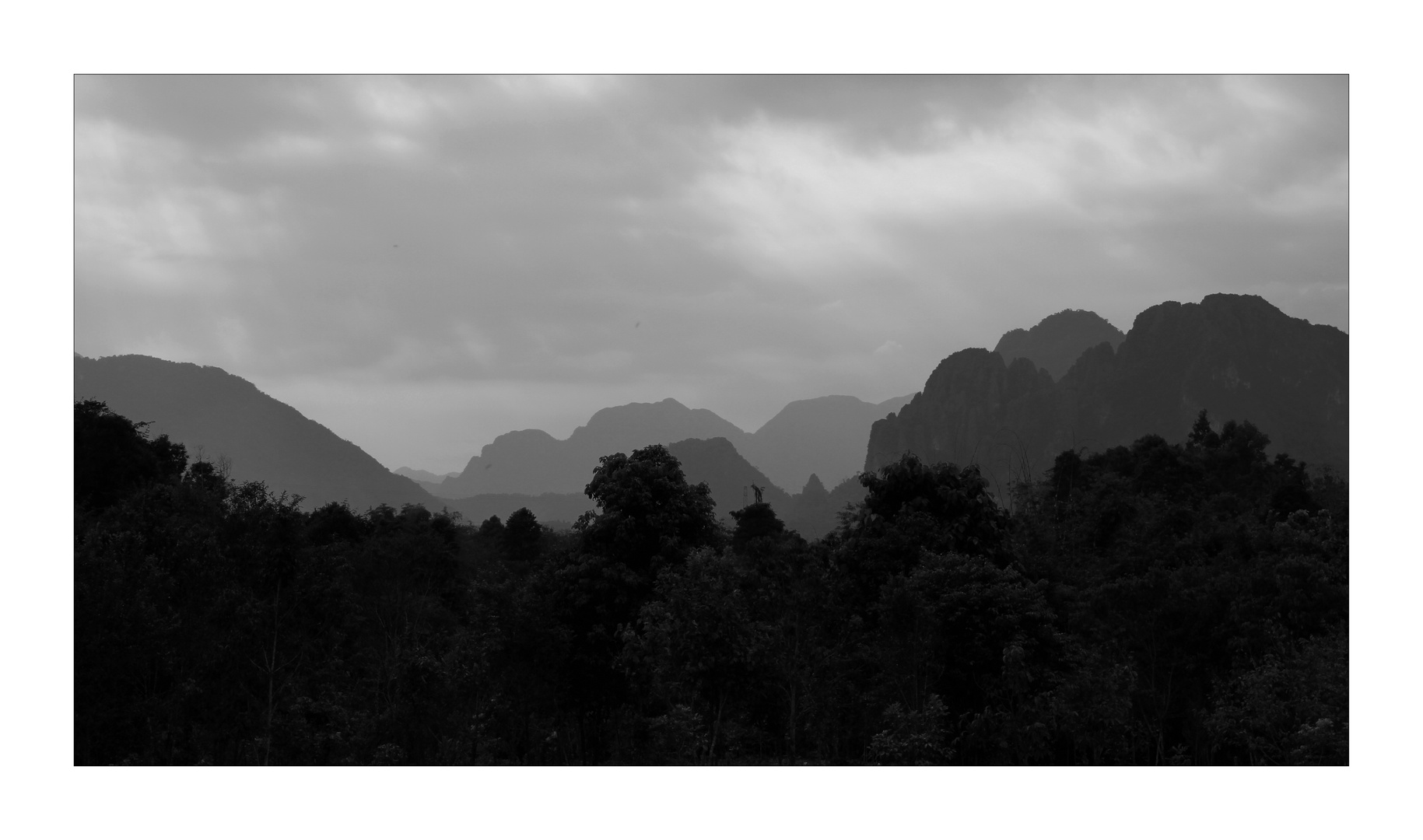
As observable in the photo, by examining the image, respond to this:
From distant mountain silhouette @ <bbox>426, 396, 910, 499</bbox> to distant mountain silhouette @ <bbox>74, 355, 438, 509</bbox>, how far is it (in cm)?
749

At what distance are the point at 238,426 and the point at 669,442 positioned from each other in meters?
30.3

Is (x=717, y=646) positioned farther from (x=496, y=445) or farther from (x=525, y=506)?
(x=525, y=506)

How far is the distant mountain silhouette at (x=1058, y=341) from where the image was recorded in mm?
163875

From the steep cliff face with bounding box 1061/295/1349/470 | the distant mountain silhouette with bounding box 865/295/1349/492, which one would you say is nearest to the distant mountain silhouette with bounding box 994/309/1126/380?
the distant mountain silhouette with bounding box 865/295/1349/492

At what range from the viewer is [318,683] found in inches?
864

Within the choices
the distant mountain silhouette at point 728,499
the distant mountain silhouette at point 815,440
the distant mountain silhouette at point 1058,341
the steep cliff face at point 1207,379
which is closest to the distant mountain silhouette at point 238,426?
the distant mountain silhouette at point 728,499

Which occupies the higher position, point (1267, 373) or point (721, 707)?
point (1267, 373)

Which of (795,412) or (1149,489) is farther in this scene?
(1149,489)

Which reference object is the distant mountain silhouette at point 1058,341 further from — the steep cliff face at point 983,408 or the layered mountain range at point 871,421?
the steep cliff face at point 983,408

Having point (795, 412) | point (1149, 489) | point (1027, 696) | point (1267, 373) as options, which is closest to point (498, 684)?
point (1027, 696)

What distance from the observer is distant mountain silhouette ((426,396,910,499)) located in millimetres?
37500
